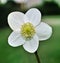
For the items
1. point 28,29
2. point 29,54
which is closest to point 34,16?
point 28,29

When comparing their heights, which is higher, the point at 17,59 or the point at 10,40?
the point at 10,40

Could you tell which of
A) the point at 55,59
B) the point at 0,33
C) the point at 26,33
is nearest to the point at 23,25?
the point at 26,33

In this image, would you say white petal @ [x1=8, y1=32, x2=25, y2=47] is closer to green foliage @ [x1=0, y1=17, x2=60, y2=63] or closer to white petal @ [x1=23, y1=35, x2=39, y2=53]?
white petal @ [x1=23, y1=35, x2=39, y2=53]

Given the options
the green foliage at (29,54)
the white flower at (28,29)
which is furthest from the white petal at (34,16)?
the green foliage at (29,54)

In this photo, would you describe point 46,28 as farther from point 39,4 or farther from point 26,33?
point 39,4

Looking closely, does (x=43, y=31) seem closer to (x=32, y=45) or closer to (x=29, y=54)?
(x=32, y=45)

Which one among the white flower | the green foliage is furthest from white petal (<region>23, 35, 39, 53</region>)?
the green foliage
